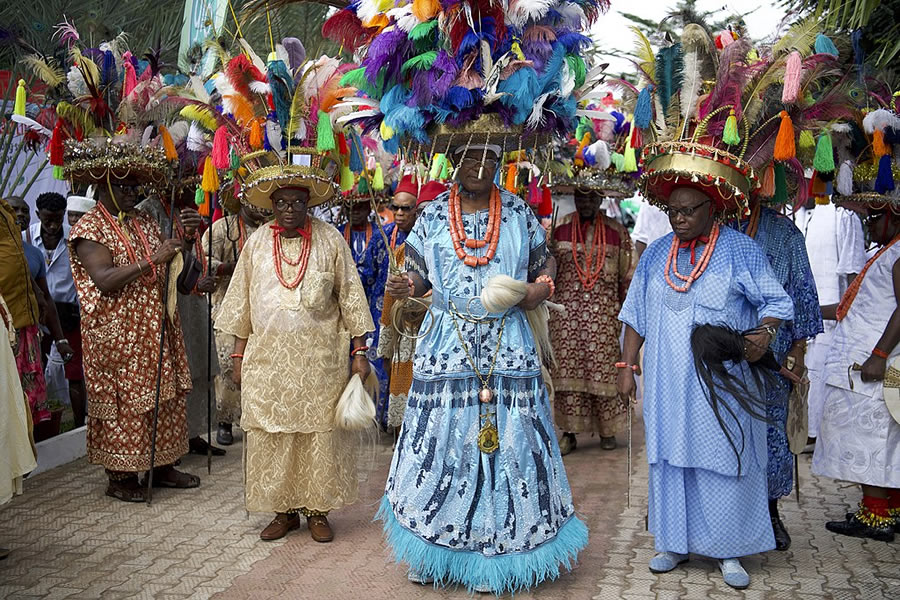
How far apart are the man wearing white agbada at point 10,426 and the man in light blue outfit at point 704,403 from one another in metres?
3.30

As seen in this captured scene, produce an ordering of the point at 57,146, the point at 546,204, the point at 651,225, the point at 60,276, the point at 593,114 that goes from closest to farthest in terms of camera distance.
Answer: the point at 593,114 < the point at 57,146 < the point at 546,204 < the point at 60,276 < the point at 651,225

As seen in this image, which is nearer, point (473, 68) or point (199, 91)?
point (473, 68)

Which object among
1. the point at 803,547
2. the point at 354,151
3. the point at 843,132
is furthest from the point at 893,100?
the point at 354,151

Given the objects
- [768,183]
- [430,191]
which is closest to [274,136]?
[430,191]

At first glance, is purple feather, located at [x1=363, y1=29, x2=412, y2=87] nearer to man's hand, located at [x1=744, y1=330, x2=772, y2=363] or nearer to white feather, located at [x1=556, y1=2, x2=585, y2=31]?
white feather, located at [x1=556, y1=2, x2=585, y2=31]

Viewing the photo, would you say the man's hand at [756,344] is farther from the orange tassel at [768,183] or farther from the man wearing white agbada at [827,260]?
the man wearing white agbada at [827,260]

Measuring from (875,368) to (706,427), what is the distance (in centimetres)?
152

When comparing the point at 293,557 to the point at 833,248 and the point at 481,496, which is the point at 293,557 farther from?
the point at 833,248

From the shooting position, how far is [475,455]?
461 centimetres

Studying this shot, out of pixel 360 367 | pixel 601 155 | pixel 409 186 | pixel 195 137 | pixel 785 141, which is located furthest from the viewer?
pixel 409 186

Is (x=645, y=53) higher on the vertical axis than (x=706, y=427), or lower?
higher

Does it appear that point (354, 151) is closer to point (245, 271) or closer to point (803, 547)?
point (245, 271)

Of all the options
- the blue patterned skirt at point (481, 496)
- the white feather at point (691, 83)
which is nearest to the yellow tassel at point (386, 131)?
the blue patterned skirt at point (481, 496)

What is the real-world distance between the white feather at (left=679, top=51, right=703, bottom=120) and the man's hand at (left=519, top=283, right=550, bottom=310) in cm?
118
